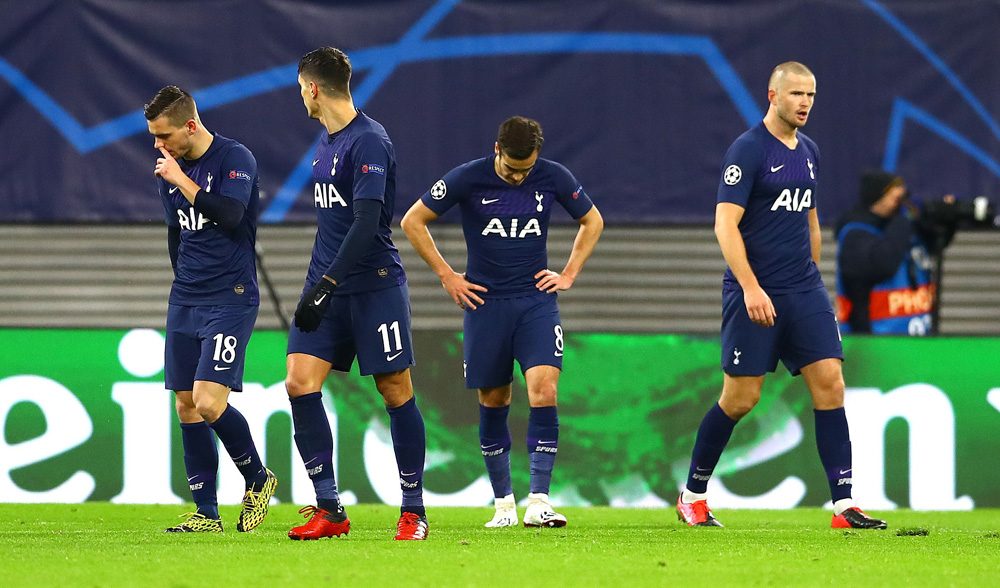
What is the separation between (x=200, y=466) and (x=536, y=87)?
4785 mm

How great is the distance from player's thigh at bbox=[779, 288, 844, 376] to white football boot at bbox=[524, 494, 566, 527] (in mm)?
1440

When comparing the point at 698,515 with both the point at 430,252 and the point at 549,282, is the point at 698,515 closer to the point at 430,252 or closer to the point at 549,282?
the point at 549,282

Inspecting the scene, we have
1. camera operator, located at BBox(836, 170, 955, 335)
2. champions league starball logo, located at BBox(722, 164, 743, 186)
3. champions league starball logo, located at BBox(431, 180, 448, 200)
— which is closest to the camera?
champions league starball logo, located at BBox(722, 164, 743, 186)

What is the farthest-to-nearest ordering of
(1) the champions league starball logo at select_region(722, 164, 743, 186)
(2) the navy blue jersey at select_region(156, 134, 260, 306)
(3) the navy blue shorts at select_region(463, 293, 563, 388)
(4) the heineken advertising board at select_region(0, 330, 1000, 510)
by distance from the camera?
(4) the heineken advertising board at select_region(0, 330, 1000, 510), (3) the navy blue shorts at select_region(463, 293, 563, 388), (1) the champions league starball logo at select_region(722, 164, 743, 186), (2) the navy blue jersey at select_region(156, 134, 260, 306)

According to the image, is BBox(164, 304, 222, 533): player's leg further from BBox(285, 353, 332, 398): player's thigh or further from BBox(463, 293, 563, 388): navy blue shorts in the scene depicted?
BBox(463, 293, 563, 388): navy blue shorts

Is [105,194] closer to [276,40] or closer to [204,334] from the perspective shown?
[276,40]

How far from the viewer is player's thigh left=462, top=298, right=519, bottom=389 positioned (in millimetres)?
7121

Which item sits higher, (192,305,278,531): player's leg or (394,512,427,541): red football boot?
(192,305,278,531): player's leg

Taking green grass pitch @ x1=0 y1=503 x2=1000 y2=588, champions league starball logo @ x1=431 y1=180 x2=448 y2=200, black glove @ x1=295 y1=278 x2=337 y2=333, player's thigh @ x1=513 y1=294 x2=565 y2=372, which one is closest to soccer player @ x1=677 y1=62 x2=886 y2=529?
green grass pitch @ x1=0 y1=503 x2=1000 y2=588

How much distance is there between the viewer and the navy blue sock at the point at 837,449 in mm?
6824

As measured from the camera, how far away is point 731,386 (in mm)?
7023

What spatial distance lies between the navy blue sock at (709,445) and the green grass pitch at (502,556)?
0.28 meters

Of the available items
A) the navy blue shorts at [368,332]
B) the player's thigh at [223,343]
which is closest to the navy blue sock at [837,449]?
the navy blue shorts at [368,332]

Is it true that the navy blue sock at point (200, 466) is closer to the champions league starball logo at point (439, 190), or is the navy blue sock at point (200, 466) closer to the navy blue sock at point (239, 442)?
the navy blue sock at point (239, 442)
